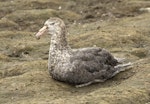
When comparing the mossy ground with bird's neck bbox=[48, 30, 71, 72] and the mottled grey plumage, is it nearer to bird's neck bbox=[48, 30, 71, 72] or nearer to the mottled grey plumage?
the mottled grey plumage

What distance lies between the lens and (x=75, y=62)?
44.8ft

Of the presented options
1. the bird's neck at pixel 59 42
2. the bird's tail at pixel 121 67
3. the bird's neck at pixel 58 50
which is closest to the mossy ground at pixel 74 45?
the bird's tail at pixel 121 67

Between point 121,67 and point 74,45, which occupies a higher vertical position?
point 74,45

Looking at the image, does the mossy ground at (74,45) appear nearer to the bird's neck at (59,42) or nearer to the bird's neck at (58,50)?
the bird's neck at (58,50)

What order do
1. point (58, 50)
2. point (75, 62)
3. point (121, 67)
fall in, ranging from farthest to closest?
1. point (121, 67)
2. point (58, 50)
3. point (75, 62)

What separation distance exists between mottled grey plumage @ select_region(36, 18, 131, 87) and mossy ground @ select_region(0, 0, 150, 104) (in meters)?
0.21

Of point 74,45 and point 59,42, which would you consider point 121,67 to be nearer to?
point 59,42

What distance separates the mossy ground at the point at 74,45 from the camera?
12.8 m

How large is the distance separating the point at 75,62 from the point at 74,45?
6.02 meters

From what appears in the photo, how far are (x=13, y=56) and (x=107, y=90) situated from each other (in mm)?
6439

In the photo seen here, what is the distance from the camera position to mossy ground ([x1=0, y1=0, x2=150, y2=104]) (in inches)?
502

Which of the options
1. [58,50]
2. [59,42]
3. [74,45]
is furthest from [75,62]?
[74,45]

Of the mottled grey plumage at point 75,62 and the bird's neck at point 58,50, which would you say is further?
the bird's neck at point 58,50

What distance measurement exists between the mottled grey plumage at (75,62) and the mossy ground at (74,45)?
0.21 meters
